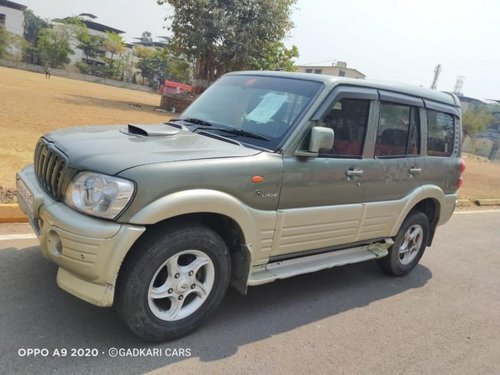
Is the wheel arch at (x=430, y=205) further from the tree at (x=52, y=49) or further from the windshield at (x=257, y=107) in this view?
the tree at (x=52, y=49)

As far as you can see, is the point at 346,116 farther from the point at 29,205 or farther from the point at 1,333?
the point at 1,333

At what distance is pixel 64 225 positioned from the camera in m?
2.83

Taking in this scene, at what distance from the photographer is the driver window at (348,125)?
3.94m

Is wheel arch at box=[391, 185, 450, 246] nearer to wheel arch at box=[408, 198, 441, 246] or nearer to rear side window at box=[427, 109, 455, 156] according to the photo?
wheel arch at box=[408, 198, 441, 246]

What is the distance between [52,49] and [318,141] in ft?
260

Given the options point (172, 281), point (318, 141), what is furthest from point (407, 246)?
point (172, 281)

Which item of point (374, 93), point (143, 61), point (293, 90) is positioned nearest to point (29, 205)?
point (293, 90)

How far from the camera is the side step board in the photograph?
3625mm

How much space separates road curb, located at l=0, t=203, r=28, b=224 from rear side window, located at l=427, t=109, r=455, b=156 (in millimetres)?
4533

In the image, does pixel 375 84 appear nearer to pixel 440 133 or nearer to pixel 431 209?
pixel 440 133

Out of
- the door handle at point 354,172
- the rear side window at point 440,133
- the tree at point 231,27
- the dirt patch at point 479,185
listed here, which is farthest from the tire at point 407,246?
the tree at point 231,27

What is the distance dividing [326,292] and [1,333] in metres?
2.85

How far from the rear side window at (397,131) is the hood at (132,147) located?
1.55m

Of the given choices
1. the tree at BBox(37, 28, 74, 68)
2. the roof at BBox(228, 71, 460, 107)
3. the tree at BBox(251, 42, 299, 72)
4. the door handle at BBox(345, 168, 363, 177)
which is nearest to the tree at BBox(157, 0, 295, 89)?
the tree at BBox(251, 42, 299, 72)
